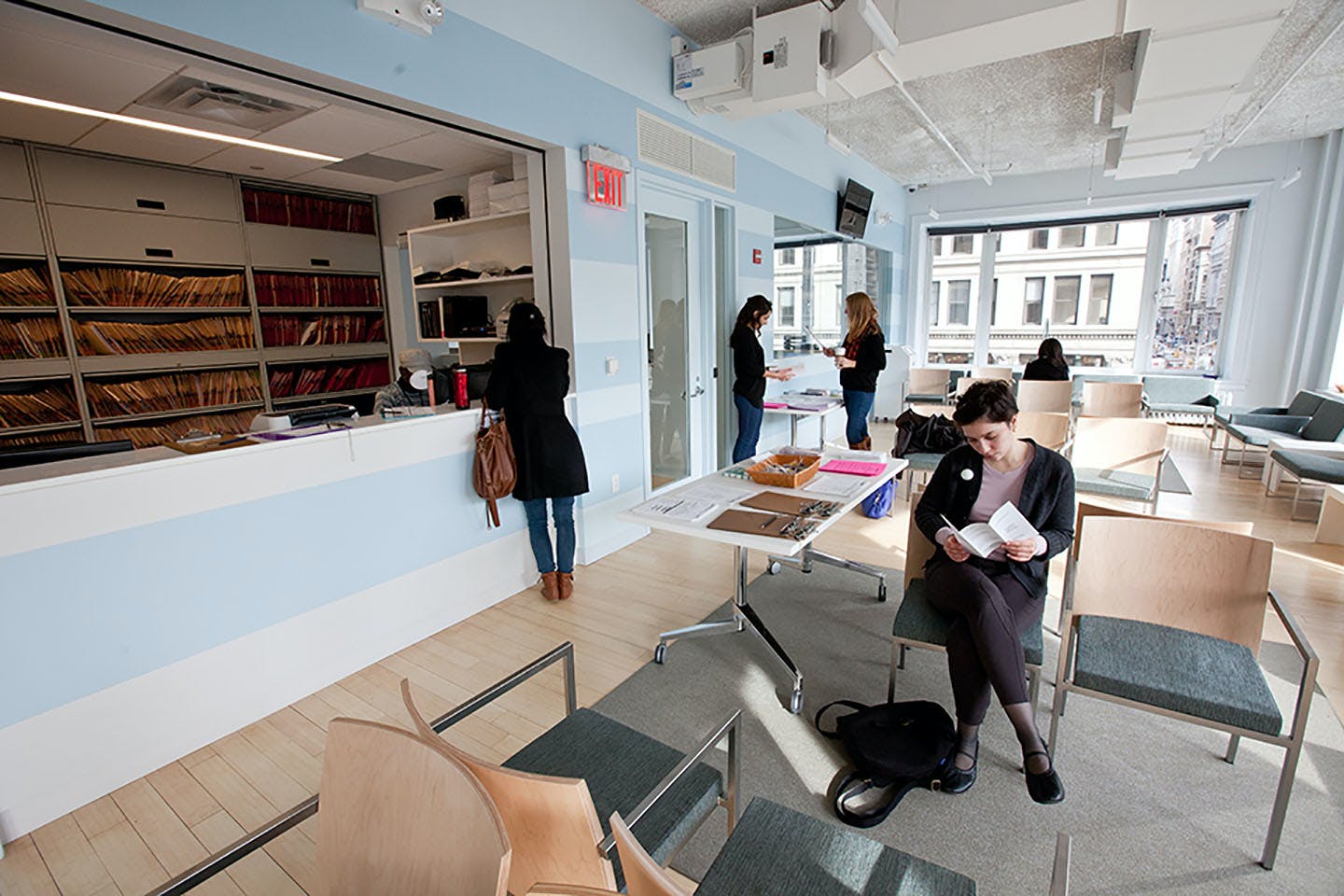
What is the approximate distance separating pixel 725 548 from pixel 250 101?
3.56 metres

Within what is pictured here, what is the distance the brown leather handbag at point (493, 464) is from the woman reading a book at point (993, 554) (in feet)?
6.28

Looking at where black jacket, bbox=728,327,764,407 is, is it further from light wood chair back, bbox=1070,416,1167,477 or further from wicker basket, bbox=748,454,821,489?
light wood chair back, bbox=1070,416,1167,477

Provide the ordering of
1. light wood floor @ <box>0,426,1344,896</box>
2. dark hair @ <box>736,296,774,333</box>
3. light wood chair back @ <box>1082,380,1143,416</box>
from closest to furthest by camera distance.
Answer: light wood floor @ <box>0,426,1344,896</box> < dark hair @ <box>736,296,774,333</box> < light wood chair back @ <box>1082,380,1143,416</box>

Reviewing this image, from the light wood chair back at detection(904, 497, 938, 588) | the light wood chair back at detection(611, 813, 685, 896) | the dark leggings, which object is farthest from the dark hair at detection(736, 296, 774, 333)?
the light wood chair back at detection(611, 813, 685, 896)

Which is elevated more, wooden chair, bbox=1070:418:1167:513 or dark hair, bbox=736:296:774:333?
dark hair, bbox=736:296:774:333

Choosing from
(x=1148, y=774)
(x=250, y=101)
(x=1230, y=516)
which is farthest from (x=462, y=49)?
(x=1230, y=516)

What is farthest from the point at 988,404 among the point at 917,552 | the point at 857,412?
the point at 857,412

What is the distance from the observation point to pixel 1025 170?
7914mm

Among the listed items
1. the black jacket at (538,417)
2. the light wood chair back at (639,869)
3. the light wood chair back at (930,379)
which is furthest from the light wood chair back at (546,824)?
the light wood chair back at (930,379)

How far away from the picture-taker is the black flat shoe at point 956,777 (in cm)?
195

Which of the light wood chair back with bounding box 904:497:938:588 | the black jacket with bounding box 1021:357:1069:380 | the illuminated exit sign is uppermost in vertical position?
the illuminated exit sign

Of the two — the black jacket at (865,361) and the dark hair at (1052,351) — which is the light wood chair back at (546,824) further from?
the dark hair at (1052,351)

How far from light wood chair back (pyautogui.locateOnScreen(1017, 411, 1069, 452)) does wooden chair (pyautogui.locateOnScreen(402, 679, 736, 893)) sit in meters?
3.52

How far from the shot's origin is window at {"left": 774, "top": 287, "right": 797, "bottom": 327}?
6.44m
